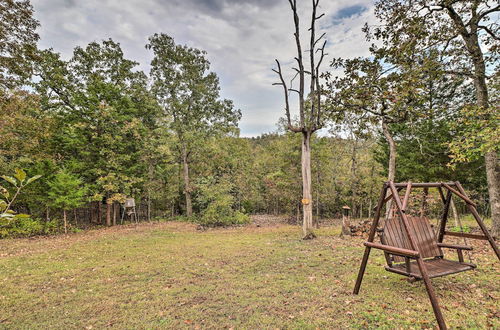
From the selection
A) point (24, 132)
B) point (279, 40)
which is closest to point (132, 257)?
point (24, 132)

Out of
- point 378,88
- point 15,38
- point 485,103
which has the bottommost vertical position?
point 485,103

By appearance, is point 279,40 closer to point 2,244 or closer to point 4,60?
point 4,60

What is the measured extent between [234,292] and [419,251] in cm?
306

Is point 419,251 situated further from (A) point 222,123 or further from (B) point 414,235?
(A) point 222,123

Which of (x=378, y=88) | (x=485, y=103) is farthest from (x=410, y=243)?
(x=485, y=103)

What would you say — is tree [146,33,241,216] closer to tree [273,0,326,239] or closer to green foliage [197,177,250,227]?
green foliage [197,177,250,227]

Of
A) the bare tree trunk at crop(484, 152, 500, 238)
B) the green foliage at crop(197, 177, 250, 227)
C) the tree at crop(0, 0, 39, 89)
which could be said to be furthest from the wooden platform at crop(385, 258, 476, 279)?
the tree at crop(0, 0, 39, 89)

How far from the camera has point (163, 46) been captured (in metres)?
16.3

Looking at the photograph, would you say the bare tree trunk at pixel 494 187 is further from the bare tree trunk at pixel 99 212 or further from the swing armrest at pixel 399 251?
the bare tree trunk at pixel 99 212

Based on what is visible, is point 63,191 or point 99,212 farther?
point 99,212

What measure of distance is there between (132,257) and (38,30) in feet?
30.9

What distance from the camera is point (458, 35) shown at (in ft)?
23.3

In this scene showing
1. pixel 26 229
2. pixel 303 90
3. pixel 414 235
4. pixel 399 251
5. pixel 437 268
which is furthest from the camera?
pixel 26 229

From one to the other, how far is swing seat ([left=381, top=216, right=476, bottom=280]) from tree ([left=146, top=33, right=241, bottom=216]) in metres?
14.7
